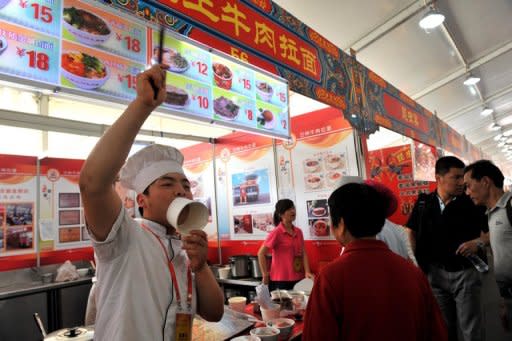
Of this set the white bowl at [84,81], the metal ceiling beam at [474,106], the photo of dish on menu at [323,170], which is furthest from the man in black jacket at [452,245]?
the metal ceiling beam at [474,106]

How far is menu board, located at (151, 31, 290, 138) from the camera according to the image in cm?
207

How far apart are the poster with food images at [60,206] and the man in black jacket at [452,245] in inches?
154

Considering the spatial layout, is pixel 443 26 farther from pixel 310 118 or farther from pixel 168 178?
pixel 168 178

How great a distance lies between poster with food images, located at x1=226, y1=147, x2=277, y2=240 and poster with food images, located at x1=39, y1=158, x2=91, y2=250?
220cm

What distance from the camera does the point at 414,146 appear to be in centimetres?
507

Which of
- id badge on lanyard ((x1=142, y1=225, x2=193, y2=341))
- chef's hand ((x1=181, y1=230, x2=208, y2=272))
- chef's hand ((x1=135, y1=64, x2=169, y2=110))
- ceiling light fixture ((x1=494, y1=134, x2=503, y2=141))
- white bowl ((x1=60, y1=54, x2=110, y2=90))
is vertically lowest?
id badge on lanyard ((x1=142, y1=225, x2=193, y2=341))

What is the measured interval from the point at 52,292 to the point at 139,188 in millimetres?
3218

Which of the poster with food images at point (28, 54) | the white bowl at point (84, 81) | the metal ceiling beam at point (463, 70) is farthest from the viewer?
the metal ceiling beam at point (463, 70)

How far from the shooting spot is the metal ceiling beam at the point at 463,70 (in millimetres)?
7383

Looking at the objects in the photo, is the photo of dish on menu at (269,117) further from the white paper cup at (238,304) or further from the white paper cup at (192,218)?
the white paper cup at (192,218)

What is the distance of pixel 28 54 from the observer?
1490 millimetres

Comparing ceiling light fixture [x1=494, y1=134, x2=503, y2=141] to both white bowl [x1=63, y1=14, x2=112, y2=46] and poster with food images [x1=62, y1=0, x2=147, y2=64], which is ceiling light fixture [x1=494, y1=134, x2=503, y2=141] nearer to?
poster with food images [x1=62, y1=0, x2=147, y2=64]

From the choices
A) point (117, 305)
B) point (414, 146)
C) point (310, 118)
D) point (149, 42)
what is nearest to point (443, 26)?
point (414, 146)

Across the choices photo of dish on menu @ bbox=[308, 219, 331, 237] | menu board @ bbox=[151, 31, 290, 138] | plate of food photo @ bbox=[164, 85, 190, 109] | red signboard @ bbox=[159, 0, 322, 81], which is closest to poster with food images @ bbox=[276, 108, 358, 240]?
photo of dish on menu @ bbox=[308, 219, 331, 237]
